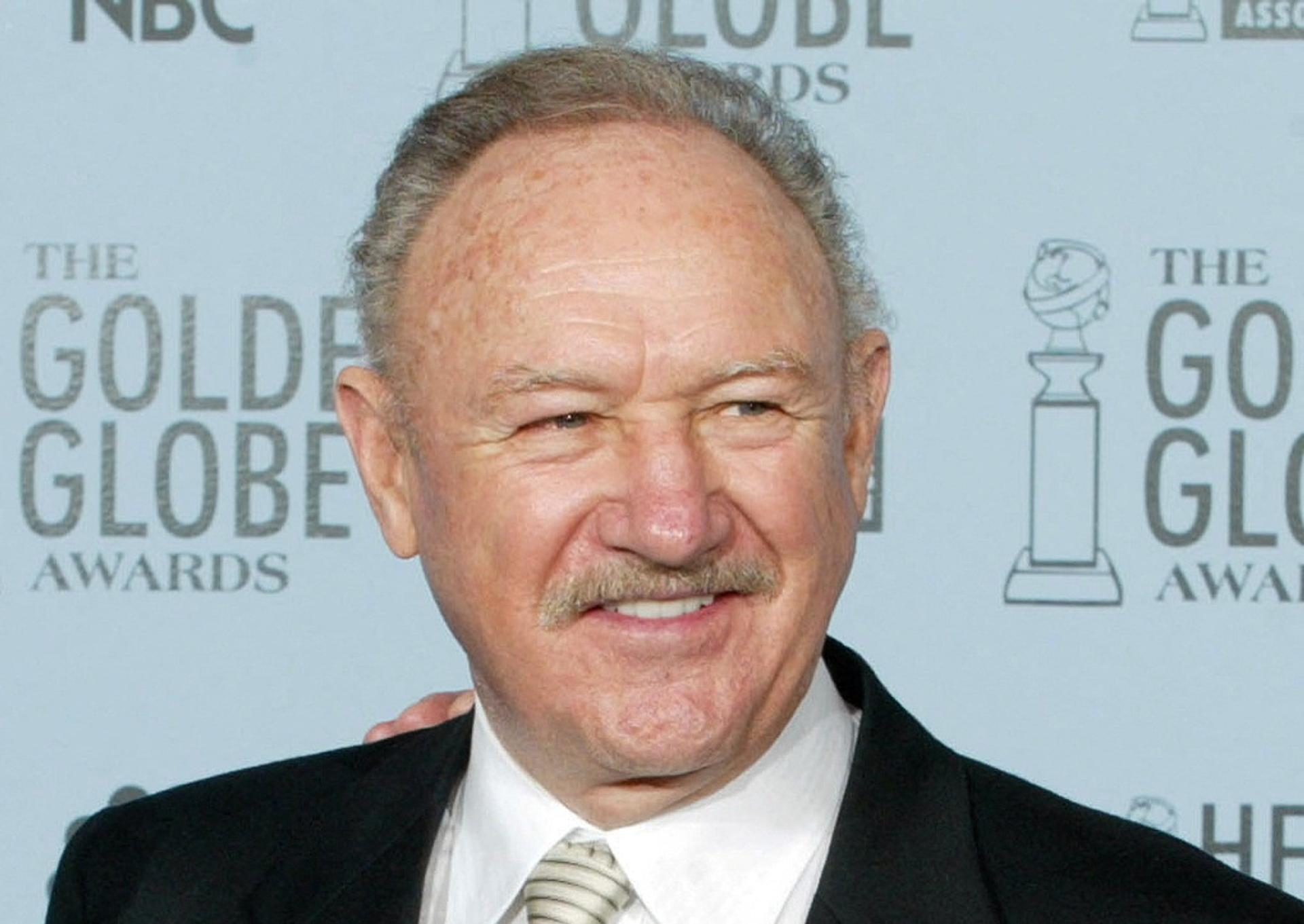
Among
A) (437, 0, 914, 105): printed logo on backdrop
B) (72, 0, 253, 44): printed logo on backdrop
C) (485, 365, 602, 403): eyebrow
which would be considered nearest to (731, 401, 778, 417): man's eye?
(485, 365, 602, 403): eyebrow

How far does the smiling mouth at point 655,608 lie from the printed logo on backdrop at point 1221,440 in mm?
1226

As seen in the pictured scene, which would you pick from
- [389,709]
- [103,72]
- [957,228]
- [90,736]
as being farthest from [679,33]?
[90,736]

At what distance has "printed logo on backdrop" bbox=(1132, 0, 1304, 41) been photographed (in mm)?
2887

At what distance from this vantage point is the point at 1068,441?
2893 mm

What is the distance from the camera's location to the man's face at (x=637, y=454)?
1.78 m

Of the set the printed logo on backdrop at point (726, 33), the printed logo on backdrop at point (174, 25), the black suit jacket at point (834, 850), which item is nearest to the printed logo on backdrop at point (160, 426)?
the printed logo on backdrop at point (174, 25)

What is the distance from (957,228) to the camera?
2.92m

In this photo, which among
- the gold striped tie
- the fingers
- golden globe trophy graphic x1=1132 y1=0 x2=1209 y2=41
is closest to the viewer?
the gold striped tie

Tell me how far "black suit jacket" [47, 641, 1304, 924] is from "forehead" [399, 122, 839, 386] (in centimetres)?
36

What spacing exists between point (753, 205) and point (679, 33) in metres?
1.05

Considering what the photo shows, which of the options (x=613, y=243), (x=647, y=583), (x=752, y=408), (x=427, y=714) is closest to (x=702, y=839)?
(x=647, y=583)

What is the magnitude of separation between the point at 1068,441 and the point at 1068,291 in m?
0.18

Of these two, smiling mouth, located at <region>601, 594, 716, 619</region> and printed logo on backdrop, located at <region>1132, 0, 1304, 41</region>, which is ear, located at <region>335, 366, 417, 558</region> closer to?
smiling mouth, located at <region>601, 594, 716, 619</region>

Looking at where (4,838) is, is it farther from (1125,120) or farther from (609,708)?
(1125,120)
